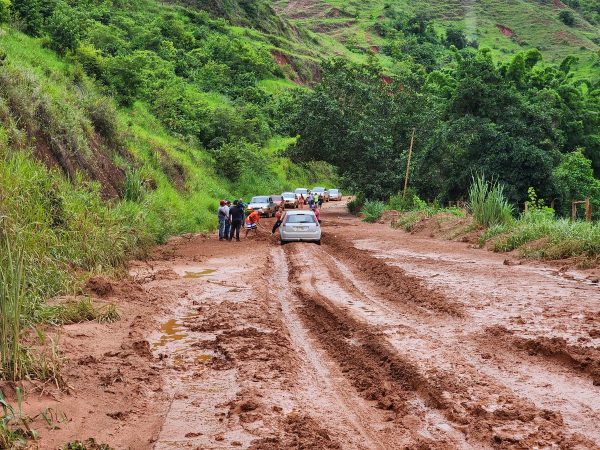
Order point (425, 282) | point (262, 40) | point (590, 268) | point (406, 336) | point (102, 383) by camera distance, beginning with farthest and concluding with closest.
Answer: point (262, 40), point (590, 268), point (425, 282), point (406, 336), point (102, 383)

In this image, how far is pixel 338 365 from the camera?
8117mm

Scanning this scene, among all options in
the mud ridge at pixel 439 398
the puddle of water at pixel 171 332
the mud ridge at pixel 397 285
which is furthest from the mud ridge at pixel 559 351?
the puddle of water at pixel 171 332

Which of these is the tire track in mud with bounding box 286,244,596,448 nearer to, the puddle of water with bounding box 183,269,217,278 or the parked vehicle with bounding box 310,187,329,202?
the puddle of water with bounding box 183,269,217,278

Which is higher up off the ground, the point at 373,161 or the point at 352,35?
the point at 352,35

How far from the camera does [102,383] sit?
23.3 ft

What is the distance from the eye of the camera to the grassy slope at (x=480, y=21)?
123 metres

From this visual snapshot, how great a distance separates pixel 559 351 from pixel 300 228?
16853 millimetres

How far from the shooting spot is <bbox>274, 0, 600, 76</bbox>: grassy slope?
4860 inches

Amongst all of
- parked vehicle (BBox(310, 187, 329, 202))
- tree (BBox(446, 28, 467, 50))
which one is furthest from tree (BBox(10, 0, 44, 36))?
tree (BBox(446, 28, 467, 50))

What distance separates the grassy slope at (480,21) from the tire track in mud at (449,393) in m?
102

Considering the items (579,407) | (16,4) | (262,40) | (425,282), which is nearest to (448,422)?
(579,407)

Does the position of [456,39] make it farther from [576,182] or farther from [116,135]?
[116,135]

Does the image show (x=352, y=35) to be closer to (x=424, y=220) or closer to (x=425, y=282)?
(x=424, y=220)

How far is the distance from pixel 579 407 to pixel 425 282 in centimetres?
806
